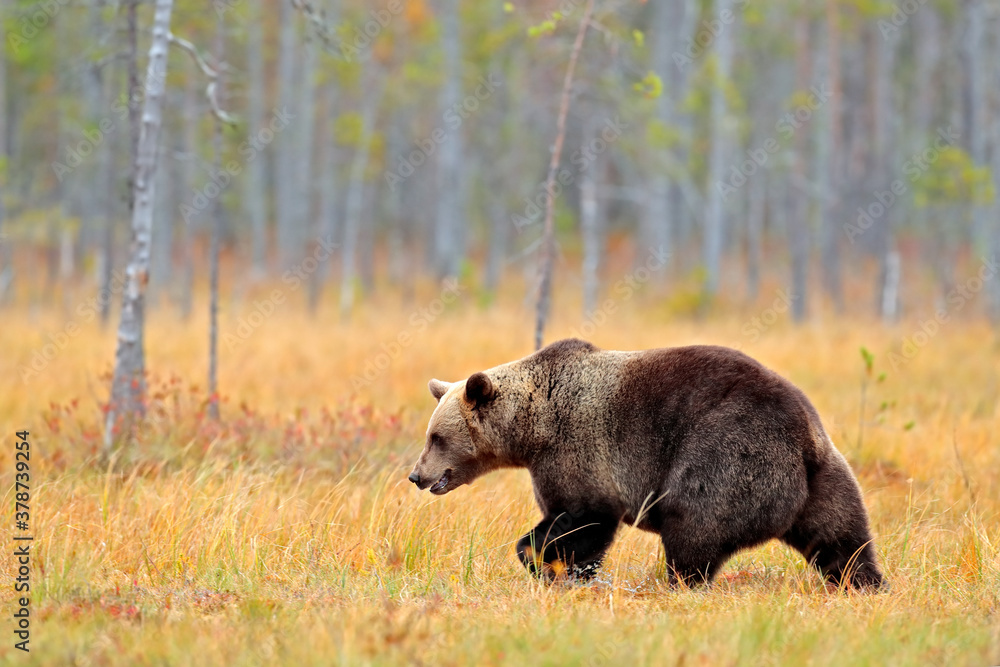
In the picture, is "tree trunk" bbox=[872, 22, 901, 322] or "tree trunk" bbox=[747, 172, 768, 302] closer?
"tree trunk" bbox=[872, 22, 901, 322]

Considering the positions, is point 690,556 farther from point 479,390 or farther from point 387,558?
point 387,558

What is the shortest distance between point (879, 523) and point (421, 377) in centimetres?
655

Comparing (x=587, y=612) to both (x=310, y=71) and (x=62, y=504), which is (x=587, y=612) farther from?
(x=310, y=71)

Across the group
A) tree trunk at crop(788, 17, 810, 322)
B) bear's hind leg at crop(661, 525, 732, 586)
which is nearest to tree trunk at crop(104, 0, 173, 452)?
bear's hind leg at crop(661, 525, 732, 586)

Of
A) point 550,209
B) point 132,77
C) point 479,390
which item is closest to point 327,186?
point 132,77

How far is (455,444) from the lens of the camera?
232 inches

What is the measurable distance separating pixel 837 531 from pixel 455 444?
2203 millimetres

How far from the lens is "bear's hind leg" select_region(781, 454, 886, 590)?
206 inches

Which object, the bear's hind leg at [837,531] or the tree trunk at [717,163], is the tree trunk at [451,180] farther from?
the bear's hind leg at [837,531]

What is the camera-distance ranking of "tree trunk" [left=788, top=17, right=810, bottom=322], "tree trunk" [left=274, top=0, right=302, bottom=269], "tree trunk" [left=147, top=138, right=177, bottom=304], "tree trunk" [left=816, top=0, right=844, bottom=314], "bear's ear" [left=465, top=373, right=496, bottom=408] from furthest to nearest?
"tree trunk" [left=274, top=0, right=302, bottom=269], "tree trunk" [left=147, top=138, right=177, bottom=304], "tree trunk" [left=816, top=0, right=844, bottom=314], "tree trunk" [left=788, top=17, right=810, bottom=322], "bear's ear" [left=465, top=373, right=496, bottom=408]

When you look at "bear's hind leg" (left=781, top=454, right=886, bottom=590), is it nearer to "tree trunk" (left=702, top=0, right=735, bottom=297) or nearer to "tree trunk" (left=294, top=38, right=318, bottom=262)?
"tree trunk" (left=702, top=0, right=735, bottom=297)

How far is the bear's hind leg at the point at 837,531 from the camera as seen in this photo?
5.23m

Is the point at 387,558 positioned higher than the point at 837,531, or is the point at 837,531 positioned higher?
the point at 837,531

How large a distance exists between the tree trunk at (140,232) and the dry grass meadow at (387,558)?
1.10 feet
